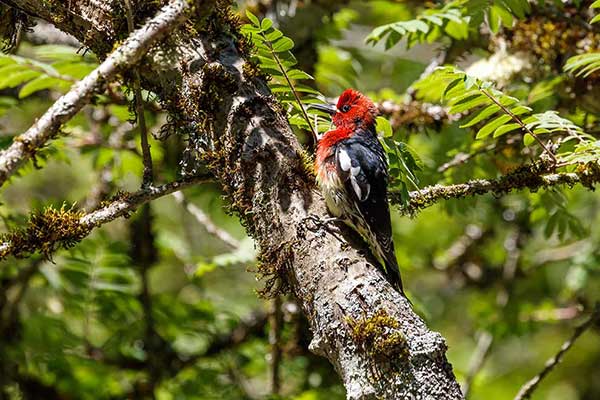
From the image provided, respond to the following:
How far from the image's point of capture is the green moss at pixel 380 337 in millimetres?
2166

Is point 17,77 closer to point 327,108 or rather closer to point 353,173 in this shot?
point 327,108

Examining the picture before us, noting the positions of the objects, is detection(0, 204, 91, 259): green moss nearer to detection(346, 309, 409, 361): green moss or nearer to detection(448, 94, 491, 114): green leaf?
detection(346, 309, 409, 361): green moss

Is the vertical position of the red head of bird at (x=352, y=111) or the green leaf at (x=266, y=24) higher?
the green leaf at (x=266, y=24)

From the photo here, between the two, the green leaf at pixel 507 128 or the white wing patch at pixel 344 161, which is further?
the white wing patch at pixel 344 161

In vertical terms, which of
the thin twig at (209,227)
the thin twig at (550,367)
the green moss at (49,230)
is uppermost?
the green moss at (49,230)

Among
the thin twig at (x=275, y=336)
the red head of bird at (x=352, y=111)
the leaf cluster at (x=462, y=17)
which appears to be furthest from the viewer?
the thin twig at (x=275, y=336)

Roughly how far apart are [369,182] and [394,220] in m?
3.43

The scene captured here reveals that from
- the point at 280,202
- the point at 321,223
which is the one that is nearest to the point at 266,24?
the point at 280,202

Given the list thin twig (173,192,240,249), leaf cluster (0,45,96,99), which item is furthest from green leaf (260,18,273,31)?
thin twig (173,192,240,249)

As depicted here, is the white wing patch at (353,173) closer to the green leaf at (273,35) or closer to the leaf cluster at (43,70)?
the green leaf at (273,35)

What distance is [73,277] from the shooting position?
189 inches

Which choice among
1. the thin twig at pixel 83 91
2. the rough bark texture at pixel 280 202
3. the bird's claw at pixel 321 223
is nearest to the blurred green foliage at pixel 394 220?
the rough bark texture at pixel 280 202

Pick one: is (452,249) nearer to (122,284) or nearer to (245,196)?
(122,284)

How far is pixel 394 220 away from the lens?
6.73 m
